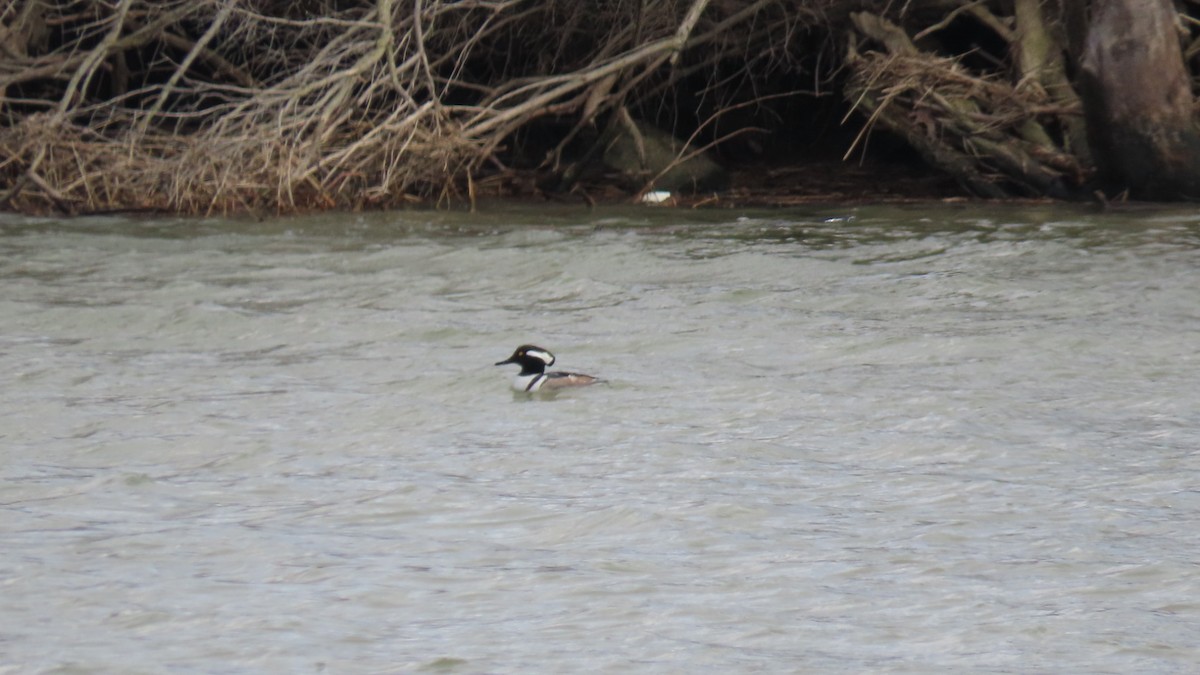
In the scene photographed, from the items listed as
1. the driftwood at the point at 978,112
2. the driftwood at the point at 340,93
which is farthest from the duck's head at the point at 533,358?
the driftwood at the point at 978,112

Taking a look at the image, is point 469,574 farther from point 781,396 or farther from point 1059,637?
point 781,396

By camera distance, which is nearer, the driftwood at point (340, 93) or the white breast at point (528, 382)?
the white breast at point (528, 382)

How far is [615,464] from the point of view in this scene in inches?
238

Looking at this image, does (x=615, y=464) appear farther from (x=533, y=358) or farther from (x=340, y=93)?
(x=340, y=93)

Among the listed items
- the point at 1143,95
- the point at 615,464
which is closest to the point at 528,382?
the point at 615,464

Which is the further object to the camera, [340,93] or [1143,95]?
[340,93]

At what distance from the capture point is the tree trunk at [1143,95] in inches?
481

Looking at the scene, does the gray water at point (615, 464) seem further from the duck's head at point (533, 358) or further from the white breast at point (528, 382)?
the duck's head at point (533, 358)

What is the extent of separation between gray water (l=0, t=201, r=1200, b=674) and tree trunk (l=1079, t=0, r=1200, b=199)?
1.81m

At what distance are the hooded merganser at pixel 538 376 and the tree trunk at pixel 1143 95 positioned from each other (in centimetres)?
658

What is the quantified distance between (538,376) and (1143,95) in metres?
6.90

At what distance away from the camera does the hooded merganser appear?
707 centimetres

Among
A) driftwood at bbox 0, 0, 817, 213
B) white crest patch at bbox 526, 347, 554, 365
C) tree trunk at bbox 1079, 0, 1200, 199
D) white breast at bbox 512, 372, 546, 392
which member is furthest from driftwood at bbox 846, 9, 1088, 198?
white breast at bbox 512, 372, 546, 392

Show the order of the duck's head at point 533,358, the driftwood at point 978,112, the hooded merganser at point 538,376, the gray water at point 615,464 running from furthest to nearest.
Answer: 1. the driftwood at point 978,112
2. the duck's head at point 533,358
3. the hooded merganser at point 538,376
4. the gray water at point 615,464
